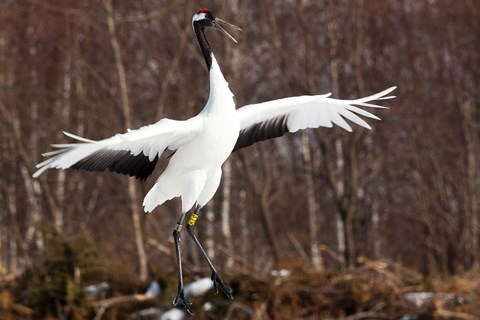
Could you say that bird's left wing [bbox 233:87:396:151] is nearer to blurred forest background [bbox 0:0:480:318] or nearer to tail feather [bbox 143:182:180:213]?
tail feather [bbox 143:182:180:213]

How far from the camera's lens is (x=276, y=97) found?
23109 millimetres

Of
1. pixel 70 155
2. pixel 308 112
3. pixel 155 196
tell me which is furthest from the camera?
pixel 308 112

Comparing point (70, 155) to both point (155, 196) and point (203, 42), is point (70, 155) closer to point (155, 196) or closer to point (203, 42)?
point (155, 196)

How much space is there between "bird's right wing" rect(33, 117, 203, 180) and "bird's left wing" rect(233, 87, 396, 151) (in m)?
0.65

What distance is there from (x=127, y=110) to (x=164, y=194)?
26.0 feet

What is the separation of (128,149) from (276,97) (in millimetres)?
17570

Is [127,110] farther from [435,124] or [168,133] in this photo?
[435,124]

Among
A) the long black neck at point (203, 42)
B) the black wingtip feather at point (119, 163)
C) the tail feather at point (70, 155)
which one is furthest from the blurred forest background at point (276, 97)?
the tail feather at point (70, 155)

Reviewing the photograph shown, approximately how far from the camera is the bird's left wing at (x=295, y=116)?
614 centimetres

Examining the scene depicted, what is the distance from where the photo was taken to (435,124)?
71.4ft

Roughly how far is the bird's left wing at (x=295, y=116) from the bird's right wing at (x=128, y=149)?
2.13 ft

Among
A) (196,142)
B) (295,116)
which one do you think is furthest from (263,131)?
(196,142)

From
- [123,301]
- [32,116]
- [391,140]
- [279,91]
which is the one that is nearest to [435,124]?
[391,140]

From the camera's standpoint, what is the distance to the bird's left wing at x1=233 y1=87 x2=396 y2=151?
6141 mm
